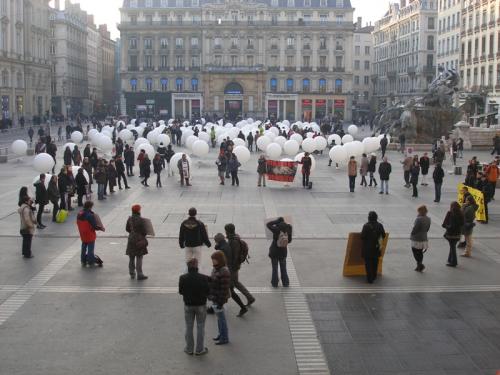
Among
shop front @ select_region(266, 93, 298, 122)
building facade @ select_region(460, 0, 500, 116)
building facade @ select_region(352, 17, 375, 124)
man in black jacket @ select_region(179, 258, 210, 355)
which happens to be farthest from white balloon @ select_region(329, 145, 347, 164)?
building facade @ select_region(352, 17, 375, 124)

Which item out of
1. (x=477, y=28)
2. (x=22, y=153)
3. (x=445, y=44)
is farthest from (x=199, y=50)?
(x=22, y=153)

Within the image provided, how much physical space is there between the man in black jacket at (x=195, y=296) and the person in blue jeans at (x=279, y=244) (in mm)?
3065

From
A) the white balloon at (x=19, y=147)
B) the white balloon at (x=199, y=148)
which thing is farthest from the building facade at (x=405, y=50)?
Answer: the white balloon at (x=19, y=147)

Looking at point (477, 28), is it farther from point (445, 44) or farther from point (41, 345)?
point (41, 345)

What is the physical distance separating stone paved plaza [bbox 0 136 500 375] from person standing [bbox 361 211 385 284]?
0.96ft

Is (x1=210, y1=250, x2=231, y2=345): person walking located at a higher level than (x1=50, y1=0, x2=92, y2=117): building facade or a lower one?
lower

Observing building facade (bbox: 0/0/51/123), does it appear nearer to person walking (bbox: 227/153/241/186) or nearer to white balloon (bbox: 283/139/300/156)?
white balloon (bbox: 283/139/300/156)

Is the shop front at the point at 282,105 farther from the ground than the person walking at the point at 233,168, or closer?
farther from the ground

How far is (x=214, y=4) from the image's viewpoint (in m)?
102

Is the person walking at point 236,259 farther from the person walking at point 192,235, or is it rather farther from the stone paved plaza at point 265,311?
the person walking at point 192,235

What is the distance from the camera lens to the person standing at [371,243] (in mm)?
12398

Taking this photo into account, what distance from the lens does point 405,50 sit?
333ft

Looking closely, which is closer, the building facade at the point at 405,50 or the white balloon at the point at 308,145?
the white balloon at the point at 308,145

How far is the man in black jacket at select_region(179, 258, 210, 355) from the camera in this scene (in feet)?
28.9
